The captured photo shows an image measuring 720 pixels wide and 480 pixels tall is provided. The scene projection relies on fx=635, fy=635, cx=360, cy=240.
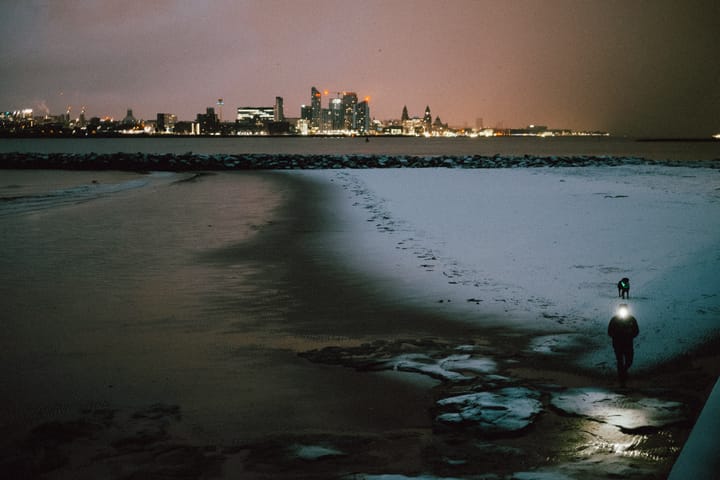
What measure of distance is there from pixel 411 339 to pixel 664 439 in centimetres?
349

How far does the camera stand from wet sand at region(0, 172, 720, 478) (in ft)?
16.9

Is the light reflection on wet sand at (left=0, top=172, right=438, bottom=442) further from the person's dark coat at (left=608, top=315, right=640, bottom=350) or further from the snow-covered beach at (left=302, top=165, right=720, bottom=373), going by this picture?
the snow-covered beach at (left=302, top=165, right=720, bottom=373)

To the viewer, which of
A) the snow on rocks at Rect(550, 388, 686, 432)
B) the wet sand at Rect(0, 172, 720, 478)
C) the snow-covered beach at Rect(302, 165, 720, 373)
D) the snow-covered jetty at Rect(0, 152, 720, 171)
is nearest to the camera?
the wet sand at Rect(0, 172, 720, 478)

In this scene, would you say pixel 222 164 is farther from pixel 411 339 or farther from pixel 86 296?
pixel 411 339

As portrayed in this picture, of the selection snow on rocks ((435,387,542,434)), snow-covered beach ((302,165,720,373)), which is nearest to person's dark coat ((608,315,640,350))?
snow-covered beach ((302,165,720,373))

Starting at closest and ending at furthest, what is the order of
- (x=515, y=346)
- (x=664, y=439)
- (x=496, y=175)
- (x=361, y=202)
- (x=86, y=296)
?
(x=664, y=439)
(x=515, y=346)
(x=86, y=296)
(x=361, y=202)
(x=496, y=175)

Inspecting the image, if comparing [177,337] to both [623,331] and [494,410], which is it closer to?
[494,410]

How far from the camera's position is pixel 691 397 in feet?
20.2

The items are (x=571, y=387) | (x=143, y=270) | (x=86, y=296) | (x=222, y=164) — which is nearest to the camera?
(x=571, y=387)

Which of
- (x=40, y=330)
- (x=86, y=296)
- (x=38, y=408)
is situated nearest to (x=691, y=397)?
(x=38, y=408)

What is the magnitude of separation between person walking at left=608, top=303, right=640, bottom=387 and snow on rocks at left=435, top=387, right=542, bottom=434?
1.01 meters

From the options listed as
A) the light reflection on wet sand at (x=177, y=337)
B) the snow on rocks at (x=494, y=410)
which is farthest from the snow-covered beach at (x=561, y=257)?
the light reflection on wet sand at (x=177, y=337)

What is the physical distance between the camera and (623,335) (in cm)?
650

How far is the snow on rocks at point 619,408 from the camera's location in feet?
18.4
